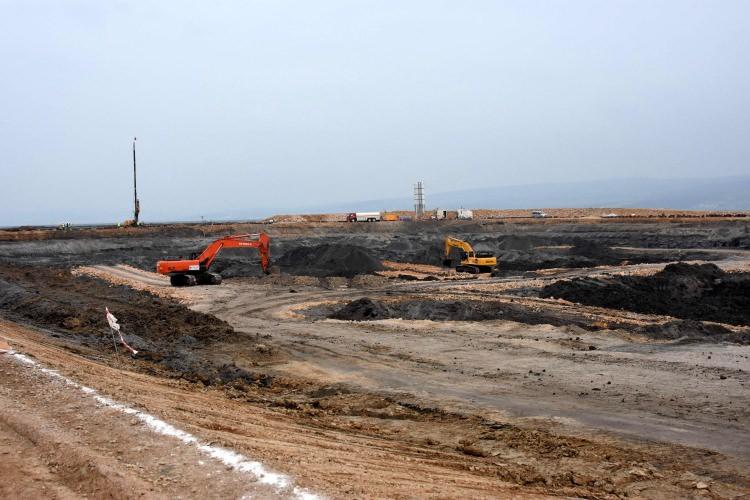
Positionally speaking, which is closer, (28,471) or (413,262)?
(28,471)

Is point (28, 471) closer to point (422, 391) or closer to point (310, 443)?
point (310, 443)

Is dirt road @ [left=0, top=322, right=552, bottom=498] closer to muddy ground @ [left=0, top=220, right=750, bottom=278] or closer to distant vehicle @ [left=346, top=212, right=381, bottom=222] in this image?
muddy ground @ [left=0, top=220, right=750, bottom=278]

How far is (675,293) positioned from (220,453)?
30924 millimetres

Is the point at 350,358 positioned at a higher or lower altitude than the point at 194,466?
lower

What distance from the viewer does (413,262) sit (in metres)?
57.4

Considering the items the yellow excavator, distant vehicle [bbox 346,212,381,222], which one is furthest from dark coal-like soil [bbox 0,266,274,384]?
A: distant vehicle [bbox 346,212,381,222]

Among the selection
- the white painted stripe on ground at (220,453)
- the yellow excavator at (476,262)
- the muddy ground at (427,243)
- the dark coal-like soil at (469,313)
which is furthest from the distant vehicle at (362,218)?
the white painted stripe on ground at (220,453)

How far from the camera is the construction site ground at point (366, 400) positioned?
7258 mm

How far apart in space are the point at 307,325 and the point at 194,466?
687 inches

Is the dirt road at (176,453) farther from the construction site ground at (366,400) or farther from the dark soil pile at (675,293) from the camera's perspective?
the dark soil pile at (675,293)

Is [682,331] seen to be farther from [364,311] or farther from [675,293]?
[675,293]

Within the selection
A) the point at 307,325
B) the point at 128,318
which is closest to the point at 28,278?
the point at 128,318

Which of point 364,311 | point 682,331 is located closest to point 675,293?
point 682,331

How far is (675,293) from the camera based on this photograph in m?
33.5
